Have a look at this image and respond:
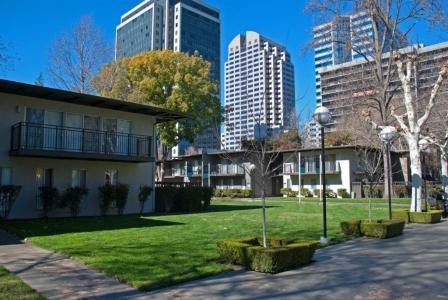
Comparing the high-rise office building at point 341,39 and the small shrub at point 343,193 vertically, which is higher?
the high-rise office building at point 341,39

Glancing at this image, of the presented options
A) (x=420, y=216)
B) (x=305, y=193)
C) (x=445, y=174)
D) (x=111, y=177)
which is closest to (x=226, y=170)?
(x=305, y=193)

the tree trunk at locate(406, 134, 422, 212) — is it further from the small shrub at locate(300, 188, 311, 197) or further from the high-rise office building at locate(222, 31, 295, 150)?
the small shrub at locate(300, 188, 311, 197)

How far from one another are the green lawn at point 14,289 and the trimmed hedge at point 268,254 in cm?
348

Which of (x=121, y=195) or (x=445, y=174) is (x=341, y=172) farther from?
(x=121, y=195)

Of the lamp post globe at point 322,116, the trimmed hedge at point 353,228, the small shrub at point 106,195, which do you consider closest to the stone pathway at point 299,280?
the trimmed hedge at point 353,228

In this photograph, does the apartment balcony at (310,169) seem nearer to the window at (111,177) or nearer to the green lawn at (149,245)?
the window at (111,177)

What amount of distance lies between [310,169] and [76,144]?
3209 centimetres

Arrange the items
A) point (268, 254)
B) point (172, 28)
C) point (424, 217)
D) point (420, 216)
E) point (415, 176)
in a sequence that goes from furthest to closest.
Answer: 1. point (172, 28)
2. point (415, 176)
3. point (420, 216)
4. point (424, 217)
5. point (268, 254)

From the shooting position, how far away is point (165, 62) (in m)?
37.7

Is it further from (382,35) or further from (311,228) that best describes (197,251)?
(382,35)

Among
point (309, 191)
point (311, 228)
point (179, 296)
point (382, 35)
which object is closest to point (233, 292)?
point (179, 296)

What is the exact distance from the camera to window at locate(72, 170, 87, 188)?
1983 cm

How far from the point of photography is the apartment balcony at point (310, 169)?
44281 mm

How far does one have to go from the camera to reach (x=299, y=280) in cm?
673
